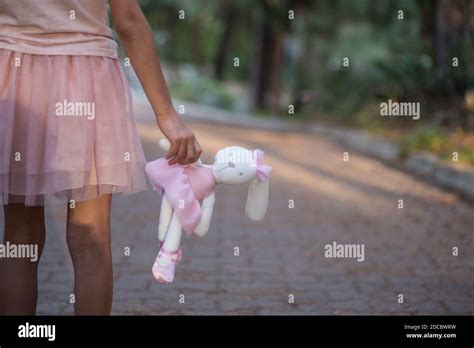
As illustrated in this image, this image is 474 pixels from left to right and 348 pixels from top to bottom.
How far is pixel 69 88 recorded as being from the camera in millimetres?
2674

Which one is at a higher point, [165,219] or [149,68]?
[149,68]

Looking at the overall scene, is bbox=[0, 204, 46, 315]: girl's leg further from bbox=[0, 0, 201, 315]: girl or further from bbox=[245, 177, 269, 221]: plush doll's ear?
bbox=[245, 177, 269, 221]: plush doll's ear

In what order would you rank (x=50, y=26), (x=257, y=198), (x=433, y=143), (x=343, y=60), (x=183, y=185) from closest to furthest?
(x=50, y=26), (x=183, y=185), (x=257, y=198), (x=433, y=143), (x=343, y=60)

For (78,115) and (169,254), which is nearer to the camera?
(78,115)

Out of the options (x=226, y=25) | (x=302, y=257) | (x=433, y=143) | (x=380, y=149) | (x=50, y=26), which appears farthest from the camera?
(x=226, y=25)

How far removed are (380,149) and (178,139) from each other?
11.6 metres

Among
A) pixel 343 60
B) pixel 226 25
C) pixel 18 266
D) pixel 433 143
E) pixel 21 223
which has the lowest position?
pixel 18 266

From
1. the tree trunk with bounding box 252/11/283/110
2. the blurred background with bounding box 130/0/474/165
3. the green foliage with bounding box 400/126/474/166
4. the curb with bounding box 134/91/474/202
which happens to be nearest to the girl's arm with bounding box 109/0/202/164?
the curb with bounding box 134/91/474/202

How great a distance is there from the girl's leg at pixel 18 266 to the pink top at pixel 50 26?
1.68 ft

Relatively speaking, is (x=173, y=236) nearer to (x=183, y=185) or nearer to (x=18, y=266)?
(x=183, y=185)

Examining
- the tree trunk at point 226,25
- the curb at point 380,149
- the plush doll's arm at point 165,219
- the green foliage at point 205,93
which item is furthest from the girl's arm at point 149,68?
the tree trunk at point 226,25

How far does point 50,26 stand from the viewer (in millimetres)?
2641

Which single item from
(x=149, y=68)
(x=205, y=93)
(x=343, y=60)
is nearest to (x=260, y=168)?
(x=149, y=68)

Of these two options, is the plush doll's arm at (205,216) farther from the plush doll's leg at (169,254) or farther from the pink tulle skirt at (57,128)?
→ the pink tulle skirt at (57,128)
